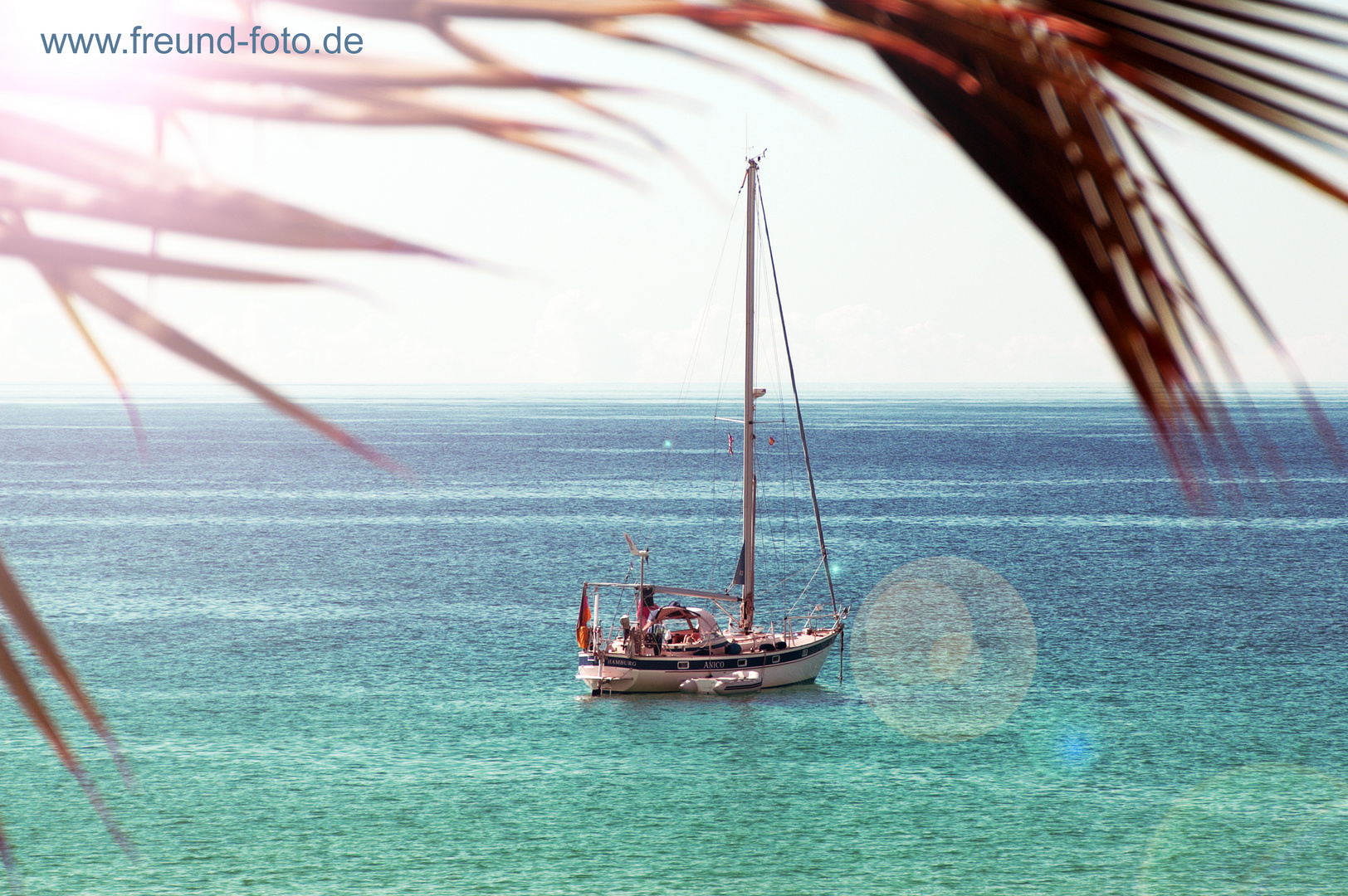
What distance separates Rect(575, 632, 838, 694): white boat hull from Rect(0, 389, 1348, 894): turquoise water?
85 cm

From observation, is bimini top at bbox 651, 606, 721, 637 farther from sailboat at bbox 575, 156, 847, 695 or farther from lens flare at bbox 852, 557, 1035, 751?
lens flare at bbox 852, 557, 1035, 751

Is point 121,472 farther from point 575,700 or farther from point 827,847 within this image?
point 827,847

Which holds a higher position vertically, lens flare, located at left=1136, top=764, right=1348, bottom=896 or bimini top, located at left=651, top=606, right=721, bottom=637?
bimini top, located at left=651, top=606, right=721, bottom=637

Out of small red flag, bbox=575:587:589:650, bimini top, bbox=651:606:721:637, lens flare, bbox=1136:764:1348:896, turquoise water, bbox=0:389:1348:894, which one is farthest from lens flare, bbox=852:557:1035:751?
small red flag, bbox=575:587:589:650

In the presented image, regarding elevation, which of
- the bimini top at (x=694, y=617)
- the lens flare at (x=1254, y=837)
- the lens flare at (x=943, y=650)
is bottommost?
the lens flare at (x=1254, y=837)

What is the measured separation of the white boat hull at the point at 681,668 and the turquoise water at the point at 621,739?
2.80 ft

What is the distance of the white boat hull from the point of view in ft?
128

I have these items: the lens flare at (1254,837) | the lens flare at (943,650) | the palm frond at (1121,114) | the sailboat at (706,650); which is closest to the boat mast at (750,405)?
the sailboat at (706,650)

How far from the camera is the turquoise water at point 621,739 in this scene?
93.8ft

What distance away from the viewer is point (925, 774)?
113 ft

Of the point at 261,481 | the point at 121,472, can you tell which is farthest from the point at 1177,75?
the point at 121,472

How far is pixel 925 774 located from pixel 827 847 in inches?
249

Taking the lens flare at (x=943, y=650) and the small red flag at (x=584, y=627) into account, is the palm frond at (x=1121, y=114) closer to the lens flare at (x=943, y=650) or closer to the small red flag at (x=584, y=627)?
the small red flag at (x=584, y=627)

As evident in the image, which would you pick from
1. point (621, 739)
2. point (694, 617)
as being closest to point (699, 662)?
point (694, 617)
